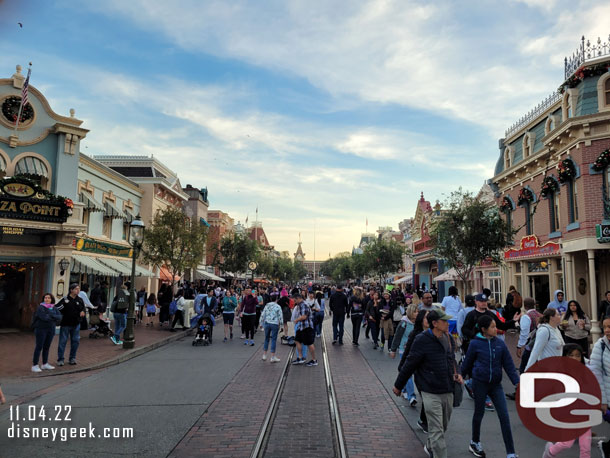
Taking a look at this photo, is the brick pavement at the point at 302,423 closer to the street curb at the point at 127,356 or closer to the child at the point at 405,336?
the child at the point at 405,336

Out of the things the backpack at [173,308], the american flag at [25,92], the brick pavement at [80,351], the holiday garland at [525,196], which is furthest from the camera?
the holiday garland at [525,196]

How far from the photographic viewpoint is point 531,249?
21.6 metres

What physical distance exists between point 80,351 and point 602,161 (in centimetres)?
1880

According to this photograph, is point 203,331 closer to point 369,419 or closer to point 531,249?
point 369,419

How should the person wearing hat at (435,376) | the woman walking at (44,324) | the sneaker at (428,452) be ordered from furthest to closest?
the woman walking at (44,324), the sneaker at (428,452), the person wearing hat at (435,376)

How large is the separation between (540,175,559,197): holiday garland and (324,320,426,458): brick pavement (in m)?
14.2

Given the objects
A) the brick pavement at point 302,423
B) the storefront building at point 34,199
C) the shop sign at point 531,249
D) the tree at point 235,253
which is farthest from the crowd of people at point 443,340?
the tree at point 235,253

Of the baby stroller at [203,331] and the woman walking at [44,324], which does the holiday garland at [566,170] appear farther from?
the woman walking at [44,324]

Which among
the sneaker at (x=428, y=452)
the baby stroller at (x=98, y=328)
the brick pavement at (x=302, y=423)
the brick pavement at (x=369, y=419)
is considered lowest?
the brick pavement at (x=302, y=423)

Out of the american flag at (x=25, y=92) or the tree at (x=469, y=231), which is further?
the tree at (x=469, y=231)

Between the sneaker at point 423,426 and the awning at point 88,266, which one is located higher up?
the awning at point 88,266

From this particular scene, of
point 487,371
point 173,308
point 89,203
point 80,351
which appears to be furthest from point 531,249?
point 89,203

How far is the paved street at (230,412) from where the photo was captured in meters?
5.27

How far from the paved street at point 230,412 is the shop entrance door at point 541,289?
13928mm
